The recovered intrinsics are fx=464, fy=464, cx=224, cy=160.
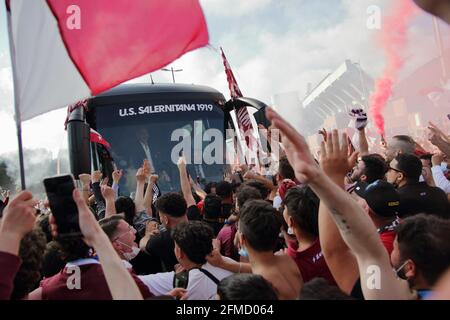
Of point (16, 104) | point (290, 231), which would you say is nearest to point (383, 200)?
point (290, 231)

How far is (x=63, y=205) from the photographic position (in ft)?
5.82

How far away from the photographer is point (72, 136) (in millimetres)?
4918

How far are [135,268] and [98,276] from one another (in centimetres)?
110

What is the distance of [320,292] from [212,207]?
271 centimetres

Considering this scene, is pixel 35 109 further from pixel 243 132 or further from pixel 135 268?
pixel 243 132

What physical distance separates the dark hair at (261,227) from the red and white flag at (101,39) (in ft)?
4.19

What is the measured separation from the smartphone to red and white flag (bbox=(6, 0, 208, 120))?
4.22ft

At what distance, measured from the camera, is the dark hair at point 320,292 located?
1.39 m

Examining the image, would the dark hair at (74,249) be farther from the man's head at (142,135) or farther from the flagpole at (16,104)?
the man's head at (142,135)

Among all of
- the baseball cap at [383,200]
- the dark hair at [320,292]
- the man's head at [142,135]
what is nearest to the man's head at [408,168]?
the baseball cap at [383,200]

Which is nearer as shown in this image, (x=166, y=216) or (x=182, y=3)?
(x=182, y=3)

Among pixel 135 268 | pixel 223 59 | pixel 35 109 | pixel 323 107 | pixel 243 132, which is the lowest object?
pixel 135 268
